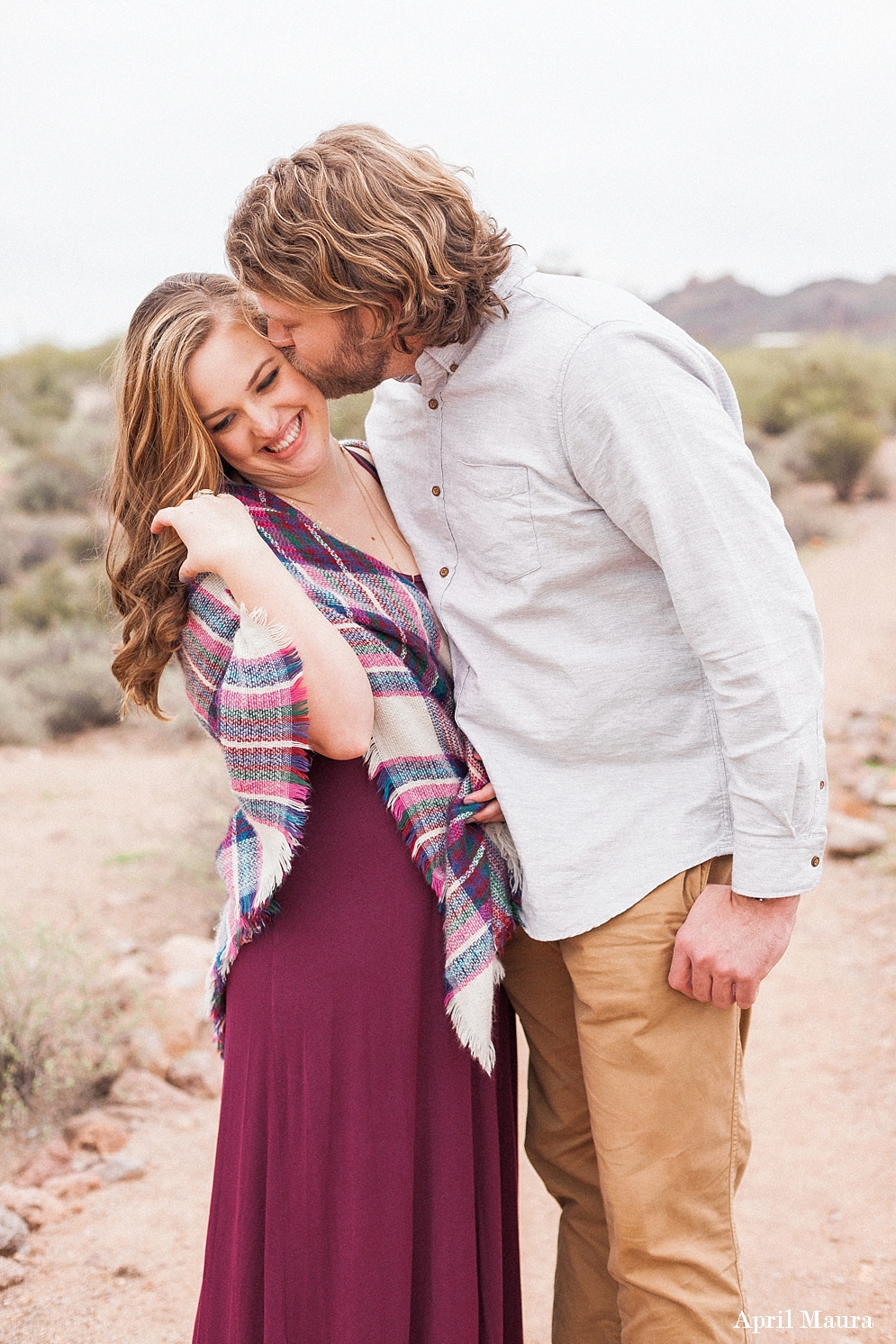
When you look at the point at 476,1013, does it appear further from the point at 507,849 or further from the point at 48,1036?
the point at 48,1036

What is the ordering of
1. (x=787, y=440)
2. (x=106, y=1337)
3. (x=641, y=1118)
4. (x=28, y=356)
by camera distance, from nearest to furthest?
(x=641, y=1118) < (x=106, y=1337) < (x=787, y=440) < (x=28, y=356)

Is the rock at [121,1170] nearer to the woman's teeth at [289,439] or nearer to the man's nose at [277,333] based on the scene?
the woman's teeth at [289,439]

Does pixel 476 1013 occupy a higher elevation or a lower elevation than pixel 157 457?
lower

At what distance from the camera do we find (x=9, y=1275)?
9.21 feet

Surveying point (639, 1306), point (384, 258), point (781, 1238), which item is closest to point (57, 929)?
point (781, 1238)

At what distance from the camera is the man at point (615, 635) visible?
1.55m

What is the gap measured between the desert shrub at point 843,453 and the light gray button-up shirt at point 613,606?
11.9m

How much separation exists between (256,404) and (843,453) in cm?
1210

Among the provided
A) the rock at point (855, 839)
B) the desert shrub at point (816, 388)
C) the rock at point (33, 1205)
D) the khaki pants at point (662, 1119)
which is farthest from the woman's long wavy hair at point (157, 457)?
the desert shrub at point (816, 388)

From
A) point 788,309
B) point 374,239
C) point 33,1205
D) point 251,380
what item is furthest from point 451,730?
point 788,309

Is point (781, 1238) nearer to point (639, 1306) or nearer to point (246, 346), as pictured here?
point (639, 1306)

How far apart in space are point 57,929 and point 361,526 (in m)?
3.36

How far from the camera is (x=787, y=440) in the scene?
1379 cm

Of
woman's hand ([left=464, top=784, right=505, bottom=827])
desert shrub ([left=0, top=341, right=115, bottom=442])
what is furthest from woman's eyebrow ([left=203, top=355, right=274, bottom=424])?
desert shrub ([left=0, top=341, right=115, bottom=442])
